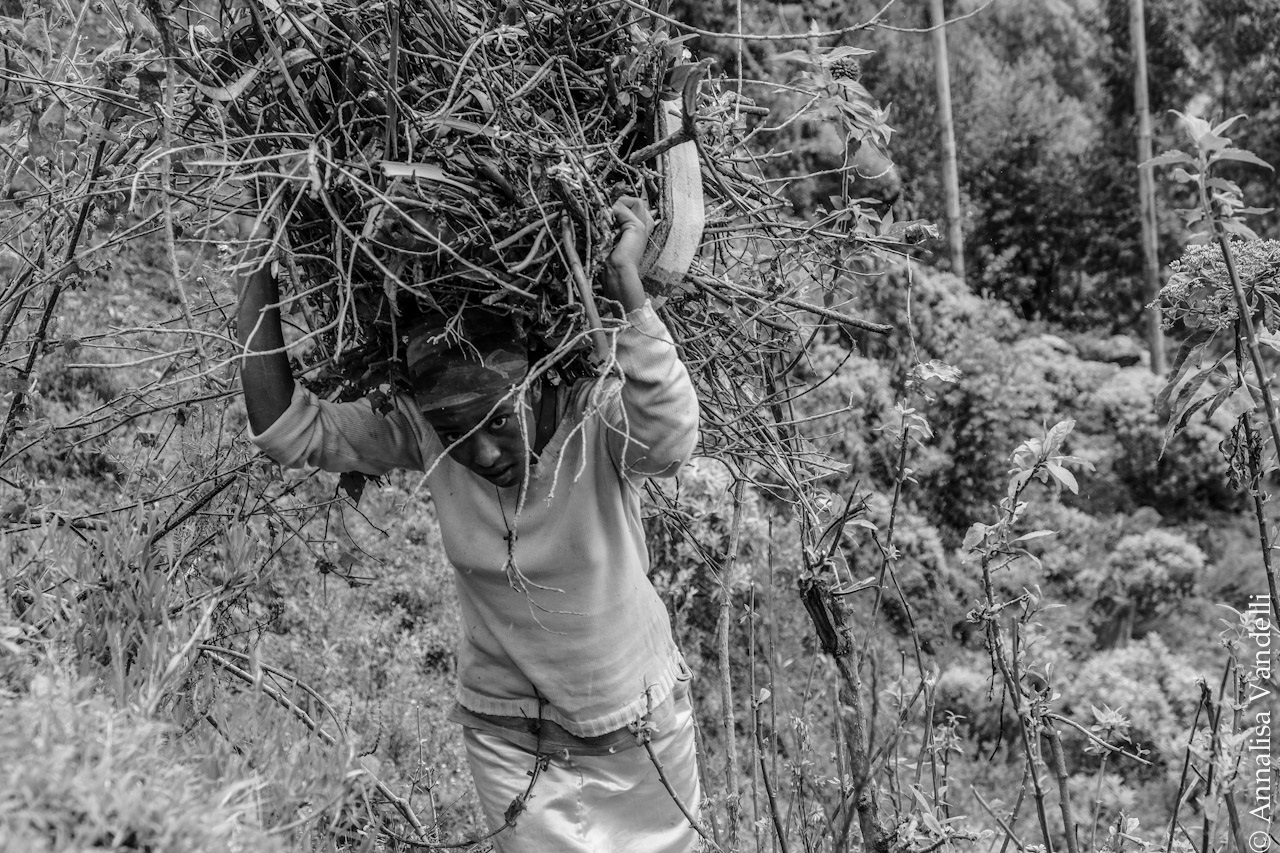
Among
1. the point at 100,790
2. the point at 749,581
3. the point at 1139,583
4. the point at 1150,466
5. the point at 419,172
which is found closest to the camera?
the point at 100,790

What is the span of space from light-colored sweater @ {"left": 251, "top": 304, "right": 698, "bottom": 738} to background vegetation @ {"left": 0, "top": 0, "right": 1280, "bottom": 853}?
10.7 inches

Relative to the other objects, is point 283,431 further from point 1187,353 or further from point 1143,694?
point 1143,694

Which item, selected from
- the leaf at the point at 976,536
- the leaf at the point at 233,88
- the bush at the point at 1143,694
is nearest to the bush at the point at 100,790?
the leaf at the point at 233,88

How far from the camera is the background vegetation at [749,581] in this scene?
4.29ft

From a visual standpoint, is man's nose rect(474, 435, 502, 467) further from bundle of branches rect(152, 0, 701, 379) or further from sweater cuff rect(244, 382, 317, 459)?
sweater cuff rect(244, 382, 317, 459)

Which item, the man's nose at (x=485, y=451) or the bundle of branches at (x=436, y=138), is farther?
the man's nose at (x=485, y=451)

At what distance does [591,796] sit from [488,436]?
0.83 meters

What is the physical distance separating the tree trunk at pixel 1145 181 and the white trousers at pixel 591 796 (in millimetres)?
14870

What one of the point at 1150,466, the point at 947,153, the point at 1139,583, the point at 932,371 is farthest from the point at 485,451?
the point at 947,153

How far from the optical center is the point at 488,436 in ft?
6.07

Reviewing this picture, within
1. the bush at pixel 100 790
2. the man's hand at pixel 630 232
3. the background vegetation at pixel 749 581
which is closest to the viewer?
the bush at pixel 100 790

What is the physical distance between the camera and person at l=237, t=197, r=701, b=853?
6.02 feet

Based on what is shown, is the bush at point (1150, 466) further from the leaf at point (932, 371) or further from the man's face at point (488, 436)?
the man's face at point (488, 436)

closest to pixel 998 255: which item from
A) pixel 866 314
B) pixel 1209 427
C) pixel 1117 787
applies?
pixel 1209 427
